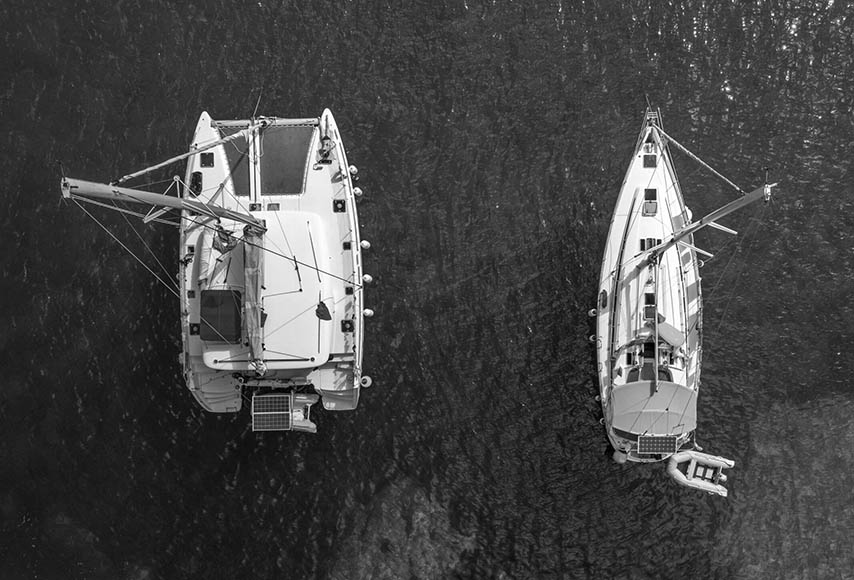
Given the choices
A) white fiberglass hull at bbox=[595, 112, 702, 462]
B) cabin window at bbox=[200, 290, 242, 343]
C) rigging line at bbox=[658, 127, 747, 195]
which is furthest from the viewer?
rigging line at bbox=[658, 127, 747, 195]

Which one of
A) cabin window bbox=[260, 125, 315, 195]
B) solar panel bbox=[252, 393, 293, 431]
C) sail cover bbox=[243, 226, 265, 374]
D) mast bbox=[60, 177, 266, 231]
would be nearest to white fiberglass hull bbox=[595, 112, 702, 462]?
solar panel bbox=[252, 393, 293, 431]

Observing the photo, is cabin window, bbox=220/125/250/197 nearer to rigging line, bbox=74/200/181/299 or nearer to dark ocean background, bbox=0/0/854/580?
dark ocean background, bbox=0/0/854/580

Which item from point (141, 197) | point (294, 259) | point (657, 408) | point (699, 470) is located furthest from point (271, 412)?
point (699, 470)

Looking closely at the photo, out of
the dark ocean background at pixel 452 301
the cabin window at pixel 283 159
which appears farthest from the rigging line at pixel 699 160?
the cabin window at pixel 283 159

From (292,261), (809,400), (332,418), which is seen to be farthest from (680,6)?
(332,418)

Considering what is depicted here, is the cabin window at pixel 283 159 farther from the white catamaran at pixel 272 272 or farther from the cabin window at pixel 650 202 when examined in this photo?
the cabin window at pixel 650 202

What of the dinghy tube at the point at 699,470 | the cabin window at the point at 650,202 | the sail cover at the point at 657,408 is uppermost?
the cabin window at the point at 650,202

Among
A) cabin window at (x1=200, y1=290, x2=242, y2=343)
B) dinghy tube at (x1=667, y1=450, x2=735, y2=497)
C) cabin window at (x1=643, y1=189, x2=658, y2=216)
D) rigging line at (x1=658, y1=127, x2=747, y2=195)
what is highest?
rigging line at (x1=658, y1=127, x2=747, y2=195)
